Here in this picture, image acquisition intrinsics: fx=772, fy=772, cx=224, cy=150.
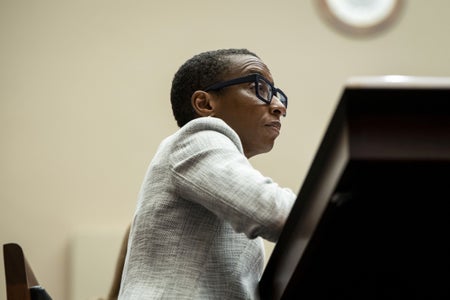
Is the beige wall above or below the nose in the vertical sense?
below

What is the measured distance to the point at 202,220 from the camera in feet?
3.89

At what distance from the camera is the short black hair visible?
1595 millimetres

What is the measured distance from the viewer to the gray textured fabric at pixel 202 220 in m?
1.03

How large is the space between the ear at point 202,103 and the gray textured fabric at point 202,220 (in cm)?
→ 29

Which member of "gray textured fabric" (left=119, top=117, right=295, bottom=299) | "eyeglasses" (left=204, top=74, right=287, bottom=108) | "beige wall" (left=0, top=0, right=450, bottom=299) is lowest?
"beige wall" (left=0, top=0, right=450, bottom=299)

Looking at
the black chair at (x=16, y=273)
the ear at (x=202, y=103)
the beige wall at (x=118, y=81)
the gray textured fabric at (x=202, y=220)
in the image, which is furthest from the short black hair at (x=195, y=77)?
the beige wall at (x=118, y=81)

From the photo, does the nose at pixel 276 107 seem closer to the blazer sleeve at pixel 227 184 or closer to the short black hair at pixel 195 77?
the short black hair at pixel 195 77

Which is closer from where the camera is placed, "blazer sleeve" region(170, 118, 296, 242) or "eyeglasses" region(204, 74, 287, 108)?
"blazer sleeve" region(170, 118, 296, 242)

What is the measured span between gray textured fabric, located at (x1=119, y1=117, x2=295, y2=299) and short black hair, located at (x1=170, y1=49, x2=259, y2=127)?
0.36 m

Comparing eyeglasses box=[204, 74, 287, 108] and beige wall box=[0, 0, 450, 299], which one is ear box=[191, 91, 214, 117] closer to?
eyeglasses box=[204, 74, 287, 108]

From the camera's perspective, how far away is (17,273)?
122 cm

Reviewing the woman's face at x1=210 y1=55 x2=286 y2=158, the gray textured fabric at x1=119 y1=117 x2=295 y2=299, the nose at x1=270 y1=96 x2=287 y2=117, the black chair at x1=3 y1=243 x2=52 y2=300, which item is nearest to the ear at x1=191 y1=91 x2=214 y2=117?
the woman's face at x1=210 y1=55 x2=286 y2=158

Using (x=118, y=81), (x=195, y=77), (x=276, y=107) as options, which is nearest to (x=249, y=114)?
(x=276, y=107)

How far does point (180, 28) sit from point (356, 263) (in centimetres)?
291
